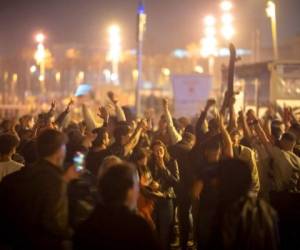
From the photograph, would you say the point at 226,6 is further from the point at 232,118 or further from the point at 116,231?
the point at 116,231

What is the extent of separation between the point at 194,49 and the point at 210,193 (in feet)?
190

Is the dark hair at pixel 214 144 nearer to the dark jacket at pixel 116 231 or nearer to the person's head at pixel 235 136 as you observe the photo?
the person's head at pixel 235 136

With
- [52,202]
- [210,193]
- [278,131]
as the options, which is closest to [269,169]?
[278,131]

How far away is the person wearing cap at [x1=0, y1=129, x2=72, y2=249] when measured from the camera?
4.37 m

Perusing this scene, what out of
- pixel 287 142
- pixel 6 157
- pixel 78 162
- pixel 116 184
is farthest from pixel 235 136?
pixel 116 184

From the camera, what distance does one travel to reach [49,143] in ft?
15.2

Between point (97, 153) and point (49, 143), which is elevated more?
point (49, 143)

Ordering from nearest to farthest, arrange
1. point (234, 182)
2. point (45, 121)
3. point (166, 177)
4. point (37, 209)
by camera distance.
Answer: point (234, 182) → point (37, 209) → point (166, 177) → point (45, 121)

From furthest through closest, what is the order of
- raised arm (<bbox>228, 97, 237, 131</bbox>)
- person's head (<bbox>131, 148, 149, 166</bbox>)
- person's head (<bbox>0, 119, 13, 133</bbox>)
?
person's head (<bbox>0, 119, 13, 133</bbox>)
raised arm (<bbox>228, 97, 237, 131</bbox>)
person's head (<bbox>131, 148, 149, 166</bbox>)

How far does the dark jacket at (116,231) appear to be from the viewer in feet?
11.3

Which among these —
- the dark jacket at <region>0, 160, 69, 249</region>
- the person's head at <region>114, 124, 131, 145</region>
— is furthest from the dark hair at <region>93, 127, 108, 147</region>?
the dark jacket at <region>0, 160, 69, 249</region>

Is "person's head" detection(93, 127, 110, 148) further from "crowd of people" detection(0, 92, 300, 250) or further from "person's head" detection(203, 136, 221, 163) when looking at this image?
"person's head" detection(203, 136, 221, 163)

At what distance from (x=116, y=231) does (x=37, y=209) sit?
1.14 metres

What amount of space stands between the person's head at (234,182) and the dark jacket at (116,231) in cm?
66
